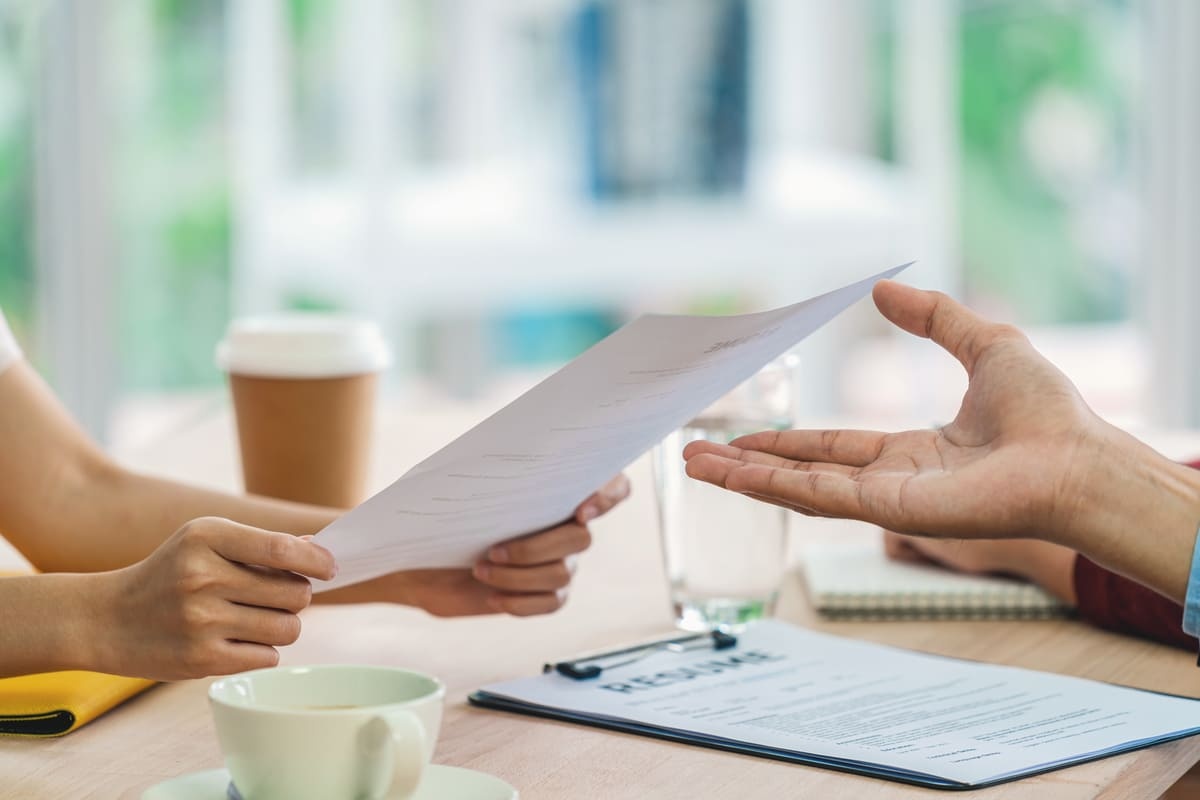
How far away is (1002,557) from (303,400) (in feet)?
1.77

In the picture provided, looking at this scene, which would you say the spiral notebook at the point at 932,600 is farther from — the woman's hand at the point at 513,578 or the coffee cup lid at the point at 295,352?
the coffee cup lid at the point at 295,352

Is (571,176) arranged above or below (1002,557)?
above

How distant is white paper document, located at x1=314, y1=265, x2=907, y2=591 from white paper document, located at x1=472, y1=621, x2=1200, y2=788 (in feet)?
0.37

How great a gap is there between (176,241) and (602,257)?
1.11 m

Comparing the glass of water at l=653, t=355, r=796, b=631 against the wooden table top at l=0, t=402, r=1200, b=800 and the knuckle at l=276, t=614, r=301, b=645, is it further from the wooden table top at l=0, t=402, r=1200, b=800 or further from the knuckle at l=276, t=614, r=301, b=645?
the knuckle at l=276, t=614, r=301, b=645

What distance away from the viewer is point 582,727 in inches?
28.4

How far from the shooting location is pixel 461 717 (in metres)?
0.74

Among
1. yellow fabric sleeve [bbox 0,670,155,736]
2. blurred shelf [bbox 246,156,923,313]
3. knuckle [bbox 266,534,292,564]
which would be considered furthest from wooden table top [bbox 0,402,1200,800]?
blurred shelf [bbox 246,156,923,313]

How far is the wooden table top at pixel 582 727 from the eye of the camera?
2.07ft

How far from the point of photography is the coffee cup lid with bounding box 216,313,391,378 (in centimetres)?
105

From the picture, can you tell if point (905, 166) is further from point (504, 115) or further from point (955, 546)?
point (955, 546)

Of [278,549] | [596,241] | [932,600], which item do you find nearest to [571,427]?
[278,549]

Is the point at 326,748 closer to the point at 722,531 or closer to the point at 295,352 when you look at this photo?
the point at 722,531

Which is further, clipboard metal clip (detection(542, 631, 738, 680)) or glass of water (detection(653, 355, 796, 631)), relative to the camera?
glass of water (detection(653, 355, 796, 631))
